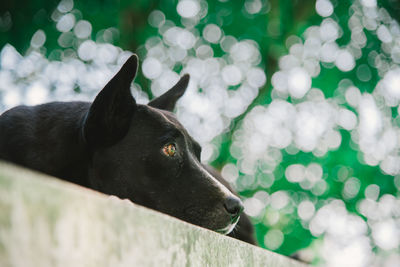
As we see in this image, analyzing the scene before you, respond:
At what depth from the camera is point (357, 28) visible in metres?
8.20

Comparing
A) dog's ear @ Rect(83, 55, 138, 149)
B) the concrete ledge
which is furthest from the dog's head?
the concrete ledge

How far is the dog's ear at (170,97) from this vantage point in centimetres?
379

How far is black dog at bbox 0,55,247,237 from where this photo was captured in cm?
259

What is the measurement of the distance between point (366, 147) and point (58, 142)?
850cm

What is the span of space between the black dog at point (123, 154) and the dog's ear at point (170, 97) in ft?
2.87

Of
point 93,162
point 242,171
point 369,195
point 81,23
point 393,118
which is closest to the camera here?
point 93,162

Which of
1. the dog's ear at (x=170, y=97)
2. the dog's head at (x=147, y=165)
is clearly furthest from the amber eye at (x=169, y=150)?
the dog's ear at (x=170, y=97)

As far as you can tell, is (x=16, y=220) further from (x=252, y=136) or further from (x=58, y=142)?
(x=252, y=136)

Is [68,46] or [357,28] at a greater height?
[357,28]

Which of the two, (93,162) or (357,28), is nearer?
(93,162)

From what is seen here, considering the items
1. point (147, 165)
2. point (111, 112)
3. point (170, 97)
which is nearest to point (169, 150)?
point (147, 165)

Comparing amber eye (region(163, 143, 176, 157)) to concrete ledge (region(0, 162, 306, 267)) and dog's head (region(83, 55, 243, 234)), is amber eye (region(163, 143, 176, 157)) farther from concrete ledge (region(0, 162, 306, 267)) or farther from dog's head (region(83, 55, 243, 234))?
concrete ledge (region(0, 162, 306, 267))

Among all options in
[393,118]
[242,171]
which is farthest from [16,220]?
[242,171]

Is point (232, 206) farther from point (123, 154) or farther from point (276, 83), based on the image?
point (276, 83)
